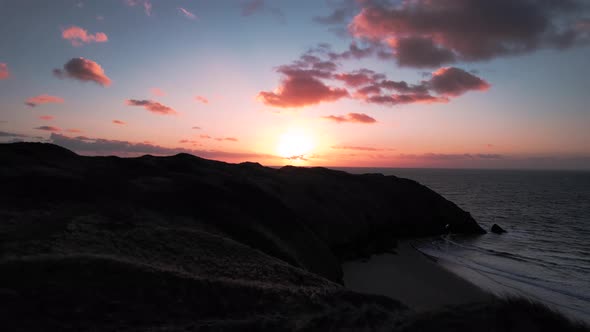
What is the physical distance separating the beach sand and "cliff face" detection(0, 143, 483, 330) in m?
2.69

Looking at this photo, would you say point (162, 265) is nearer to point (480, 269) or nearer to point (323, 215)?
point (323, 215)

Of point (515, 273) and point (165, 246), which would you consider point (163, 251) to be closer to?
point (165, 246)

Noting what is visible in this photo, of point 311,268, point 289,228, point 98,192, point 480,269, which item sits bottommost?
point 480,269

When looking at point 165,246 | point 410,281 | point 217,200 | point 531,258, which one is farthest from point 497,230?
point 165,246

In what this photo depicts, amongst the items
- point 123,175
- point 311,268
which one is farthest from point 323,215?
point 123,175

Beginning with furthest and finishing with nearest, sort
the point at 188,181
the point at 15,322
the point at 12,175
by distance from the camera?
the point at 188,181 → the point at 12,175 → the point at 15,322

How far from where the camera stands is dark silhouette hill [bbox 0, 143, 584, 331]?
899 centimetres

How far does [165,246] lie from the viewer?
1559 centimetres

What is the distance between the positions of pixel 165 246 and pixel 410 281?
21.3 meters

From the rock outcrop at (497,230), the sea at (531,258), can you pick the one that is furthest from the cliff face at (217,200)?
the rock outcrop at (497,230)

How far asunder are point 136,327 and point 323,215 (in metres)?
28.8

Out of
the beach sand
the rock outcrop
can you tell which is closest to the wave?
the beach sand

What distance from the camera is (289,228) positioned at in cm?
2744

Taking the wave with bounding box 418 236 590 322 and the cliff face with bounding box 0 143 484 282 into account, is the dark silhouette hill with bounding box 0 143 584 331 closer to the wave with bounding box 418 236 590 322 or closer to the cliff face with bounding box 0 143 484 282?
the cliff face with bounding box 0 143 484 282
